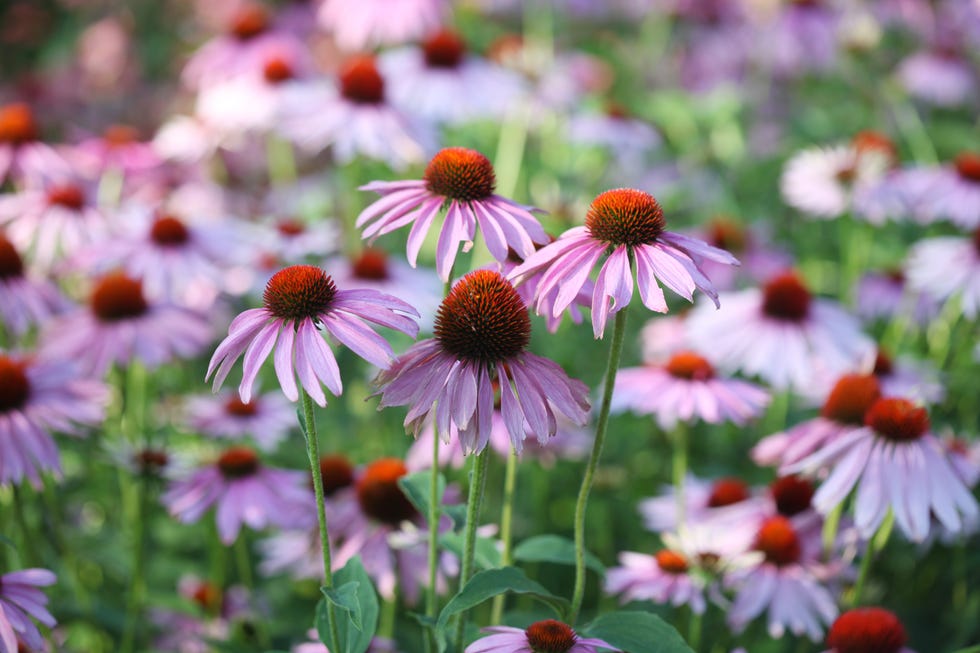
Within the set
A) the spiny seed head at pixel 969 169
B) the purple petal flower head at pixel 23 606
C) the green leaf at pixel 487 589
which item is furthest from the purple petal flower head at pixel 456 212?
the spiny seed head at pixel 969 169

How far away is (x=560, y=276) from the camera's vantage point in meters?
1.20

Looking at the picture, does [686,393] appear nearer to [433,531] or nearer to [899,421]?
[899,421]

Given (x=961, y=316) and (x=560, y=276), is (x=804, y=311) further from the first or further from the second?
(x=560, y=276)

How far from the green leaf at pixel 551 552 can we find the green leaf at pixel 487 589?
0.19 m

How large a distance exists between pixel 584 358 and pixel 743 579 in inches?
46.6

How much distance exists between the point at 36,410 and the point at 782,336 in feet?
5.18

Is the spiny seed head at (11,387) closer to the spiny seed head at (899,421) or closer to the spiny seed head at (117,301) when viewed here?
the spiny seed head at (117,301)

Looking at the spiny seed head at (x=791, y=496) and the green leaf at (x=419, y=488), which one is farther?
the spiny seed head at (x=791, y=496)

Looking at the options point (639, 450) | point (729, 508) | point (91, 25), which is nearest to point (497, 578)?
point (729, 508)

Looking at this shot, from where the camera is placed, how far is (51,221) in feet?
8.44

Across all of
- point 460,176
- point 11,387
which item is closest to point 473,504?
point 460,176

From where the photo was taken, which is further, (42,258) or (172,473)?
(42,258)

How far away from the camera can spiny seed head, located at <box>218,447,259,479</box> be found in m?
1.93

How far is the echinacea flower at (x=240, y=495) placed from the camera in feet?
6.02
